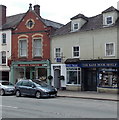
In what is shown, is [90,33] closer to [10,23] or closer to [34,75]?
[34,75]

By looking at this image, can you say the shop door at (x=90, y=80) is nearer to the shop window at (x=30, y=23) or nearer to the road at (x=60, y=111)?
the shop window at (x=30, y=23)

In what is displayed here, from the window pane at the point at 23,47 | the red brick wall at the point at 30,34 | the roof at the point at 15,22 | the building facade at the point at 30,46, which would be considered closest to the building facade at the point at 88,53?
the red brick wall at the point at 30,34

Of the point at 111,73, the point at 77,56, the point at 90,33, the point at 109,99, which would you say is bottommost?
the point at 109,99

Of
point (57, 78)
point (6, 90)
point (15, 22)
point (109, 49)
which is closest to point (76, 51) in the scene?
point (109, 49)

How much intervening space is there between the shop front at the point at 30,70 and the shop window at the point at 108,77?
6762 mm

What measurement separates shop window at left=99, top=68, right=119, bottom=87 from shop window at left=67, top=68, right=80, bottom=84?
103 inches

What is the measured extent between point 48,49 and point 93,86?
22.1 feet

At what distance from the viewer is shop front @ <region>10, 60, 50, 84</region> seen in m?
26.5

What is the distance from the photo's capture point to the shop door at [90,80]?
76.7 ft

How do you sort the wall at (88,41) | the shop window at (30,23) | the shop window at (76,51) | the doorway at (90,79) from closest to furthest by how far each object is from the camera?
the wall at (88,41) < the doorway at (90,79) < the shop window at (76,51) < the shop window at (30,23)

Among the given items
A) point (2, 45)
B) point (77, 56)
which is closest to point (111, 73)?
point (77, 56)

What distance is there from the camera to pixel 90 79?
2373 centimetres

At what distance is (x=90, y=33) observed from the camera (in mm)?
23062

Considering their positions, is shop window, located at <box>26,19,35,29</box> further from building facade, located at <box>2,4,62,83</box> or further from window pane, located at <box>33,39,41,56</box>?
window pane, located at <box>33,39,41,56</box>
